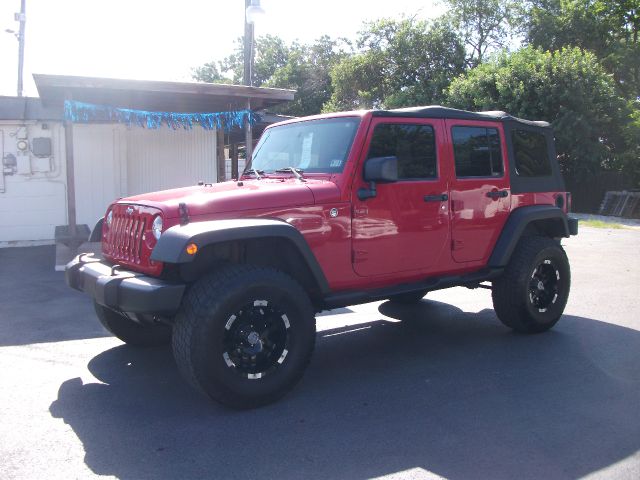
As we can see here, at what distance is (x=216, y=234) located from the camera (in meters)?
4.02

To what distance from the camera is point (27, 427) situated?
3.97 m

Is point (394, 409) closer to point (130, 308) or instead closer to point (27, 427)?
point (130, 308)

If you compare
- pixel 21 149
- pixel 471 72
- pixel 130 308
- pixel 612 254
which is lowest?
pixel 612 254

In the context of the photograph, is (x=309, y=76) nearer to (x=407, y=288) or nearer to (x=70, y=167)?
(x=70, y=167)

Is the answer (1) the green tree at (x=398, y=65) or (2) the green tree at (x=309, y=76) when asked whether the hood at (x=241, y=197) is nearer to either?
(1) the green tree at (x=398, y=65)

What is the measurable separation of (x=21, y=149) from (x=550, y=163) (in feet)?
35.1

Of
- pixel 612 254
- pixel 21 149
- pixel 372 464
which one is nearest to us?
pixel 372 464

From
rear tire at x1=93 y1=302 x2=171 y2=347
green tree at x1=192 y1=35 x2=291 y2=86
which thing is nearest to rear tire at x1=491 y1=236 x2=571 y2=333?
rear tire at x1=93 y1=302 x2=171 y2=347

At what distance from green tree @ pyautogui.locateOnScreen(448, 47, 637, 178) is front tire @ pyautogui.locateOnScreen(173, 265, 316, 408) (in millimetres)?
18557

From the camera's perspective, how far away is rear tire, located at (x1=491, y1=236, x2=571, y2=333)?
588 cm

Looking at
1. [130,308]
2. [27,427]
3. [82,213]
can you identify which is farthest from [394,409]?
[82,213]

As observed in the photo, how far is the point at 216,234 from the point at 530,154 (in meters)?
3.65

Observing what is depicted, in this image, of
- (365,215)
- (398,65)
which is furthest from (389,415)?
(398,65)

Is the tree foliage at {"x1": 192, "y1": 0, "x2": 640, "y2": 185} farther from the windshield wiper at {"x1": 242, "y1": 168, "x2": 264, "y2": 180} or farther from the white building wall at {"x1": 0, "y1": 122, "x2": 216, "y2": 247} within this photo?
the windshield wiper at {"x1": 242, "y1": 168, "x2": 264, "y2": 180}
